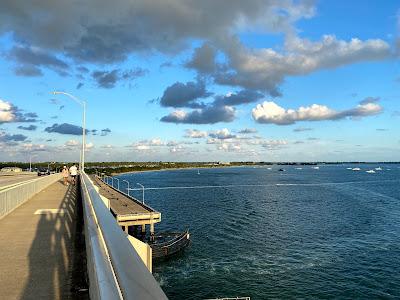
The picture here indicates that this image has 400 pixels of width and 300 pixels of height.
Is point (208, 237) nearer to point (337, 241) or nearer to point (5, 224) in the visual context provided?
point (337, 241)

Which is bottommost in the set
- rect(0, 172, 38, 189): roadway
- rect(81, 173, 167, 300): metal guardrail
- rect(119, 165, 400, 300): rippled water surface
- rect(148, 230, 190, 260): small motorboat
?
rect(119, 165, 400, 300): rippled water surface

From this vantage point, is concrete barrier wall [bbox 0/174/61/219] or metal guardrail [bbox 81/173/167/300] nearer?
metal guardrail [bbox 81/173/167/300]

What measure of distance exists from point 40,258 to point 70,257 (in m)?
0.62

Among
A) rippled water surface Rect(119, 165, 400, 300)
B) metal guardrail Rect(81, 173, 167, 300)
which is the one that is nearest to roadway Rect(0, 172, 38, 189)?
rippled water surface Rect(119, 165, 400, 300)

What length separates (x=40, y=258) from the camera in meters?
7.86

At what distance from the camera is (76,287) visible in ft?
19.1

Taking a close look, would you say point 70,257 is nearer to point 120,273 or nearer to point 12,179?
point 120,273

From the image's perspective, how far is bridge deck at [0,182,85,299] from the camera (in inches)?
233

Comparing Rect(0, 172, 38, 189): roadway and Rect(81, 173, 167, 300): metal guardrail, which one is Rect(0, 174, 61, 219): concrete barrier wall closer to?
Rect(0, 172, 38, 189): roadway

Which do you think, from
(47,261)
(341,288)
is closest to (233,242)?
(341,288)

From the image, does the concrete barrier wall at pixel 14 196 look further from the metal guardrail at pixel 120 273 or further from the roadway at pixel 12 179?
the metal guardrail at pixel 120 273

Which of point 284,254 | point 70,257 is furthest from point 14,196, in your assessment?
point 284,254

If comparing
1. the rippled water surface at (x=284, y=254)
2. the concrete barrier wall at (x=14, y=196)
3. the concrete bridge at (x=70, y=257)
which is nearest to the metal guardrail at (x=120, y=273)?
the concrete bridge at (x=70, y=257)

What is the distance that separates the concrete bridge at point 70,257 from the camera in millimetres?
2621
